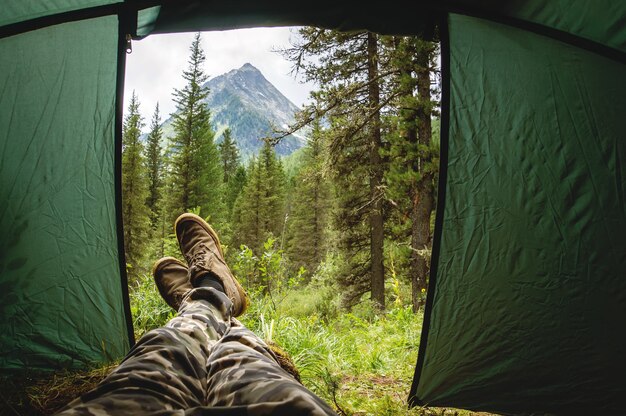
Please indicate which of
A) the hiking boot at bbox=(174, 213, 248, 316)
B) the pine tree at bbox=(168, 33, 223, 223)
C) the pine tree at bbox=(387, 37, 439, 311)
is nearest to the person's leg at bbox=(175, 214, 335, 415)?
the hiking boot at bbox=(174, 213, 248, 316)

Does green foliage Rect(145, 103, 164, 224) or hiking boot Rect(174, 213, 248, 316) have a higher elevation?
green foliage Rect(145, 103, 164, 224)

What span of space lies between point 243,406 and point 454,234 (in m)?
1.55

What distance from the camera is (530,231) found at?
1854 millimetres

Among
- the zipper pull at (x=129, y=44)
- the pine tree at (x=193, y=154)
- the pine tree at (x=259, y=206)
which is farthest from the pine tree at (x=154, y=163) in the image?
the zipper pull at (x=129, y=44)

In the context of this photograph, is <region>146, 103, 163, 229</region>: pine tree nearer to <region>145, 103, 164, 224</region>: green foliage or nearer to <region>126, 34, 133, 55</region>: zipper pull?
<region>145, 103, 164, 224</region>: green foliage

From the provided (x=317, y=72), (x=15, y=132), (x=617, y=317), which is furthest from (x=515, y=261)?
(x=317, y=72)

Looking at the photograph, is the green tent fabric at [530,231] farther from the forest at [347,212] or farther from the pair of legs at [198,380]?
the pair of legs at [198,380]

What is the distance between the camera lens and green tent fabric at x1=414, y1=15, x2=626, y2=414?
172 centimetres

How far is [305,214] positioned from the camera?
2514 centimetres

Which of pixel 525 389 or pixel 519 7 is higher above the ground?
pixel 519 7

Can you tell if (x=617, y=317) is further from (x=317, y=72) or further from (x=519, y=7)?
(x=317, y=72)

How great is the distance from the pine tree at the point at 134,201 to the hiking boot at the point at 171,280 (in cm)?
1697

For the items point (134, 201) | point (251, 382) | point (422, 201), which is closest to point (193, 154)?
point (134, 201)

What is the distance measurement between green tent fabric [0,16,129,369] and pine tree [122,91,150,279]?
692 inches
